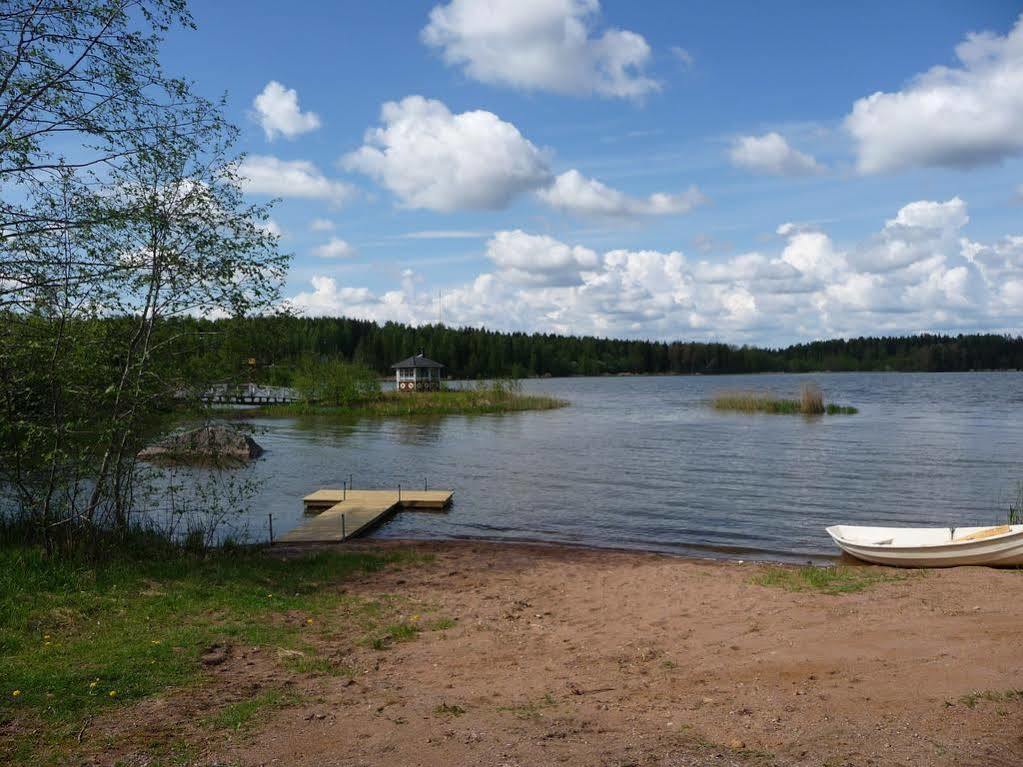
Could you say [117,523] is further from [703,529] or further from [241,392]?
[703,529]

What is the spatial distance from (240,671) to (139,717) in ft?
4.67

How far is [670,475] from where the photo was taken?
2691 cm

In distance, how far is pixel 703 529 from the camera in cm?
1841

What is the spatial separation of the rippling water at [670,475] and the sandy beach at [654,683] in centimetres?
495

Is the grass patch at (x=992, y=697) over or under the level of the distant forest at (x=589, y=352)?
under

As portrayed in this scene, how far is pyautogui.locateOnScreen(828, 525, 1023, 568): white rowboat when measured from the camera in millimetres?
13203

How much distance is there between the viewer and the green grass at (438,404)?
5844 centimetres

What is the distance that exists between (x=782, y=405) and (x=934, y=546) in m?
43.6

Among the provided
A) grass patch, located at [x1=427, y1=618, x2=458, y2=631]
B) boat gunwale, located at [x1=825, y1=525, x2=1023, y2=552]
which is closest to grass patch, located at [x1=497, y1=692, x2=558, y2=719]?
grass patch, located at [x1=427, y1=618, x2=458, y2=631]

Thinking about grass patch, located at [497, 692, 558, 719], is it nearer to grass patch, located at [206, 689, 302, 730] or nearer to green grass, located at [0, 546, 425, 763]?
grass patch, located at [206, 689, 302, 730]

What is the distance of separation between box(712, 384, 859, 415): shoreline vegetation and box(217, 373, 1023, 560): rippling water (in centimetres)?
301

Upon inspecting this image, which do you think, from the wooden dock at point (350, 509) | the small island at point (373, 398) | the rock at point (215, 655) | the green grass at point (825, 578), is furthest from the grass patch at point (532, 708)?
the small island at point (373, 398)

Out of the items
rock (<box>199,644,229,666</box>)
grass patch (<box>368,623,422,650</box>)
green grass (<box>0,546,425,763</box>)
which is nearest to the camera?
green grass (<box>0,546,425,763</box>)

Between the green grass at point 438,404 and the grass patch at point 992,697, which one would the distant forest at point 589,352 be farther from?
the grass patch at point 992,697
